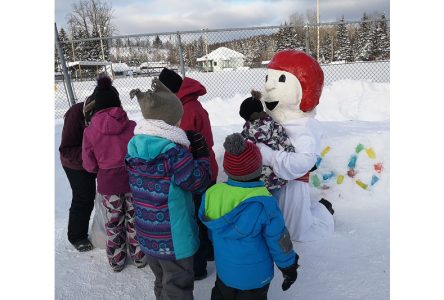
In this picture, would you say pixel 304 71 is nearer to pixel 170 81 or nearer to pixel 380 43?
pixel 170 81

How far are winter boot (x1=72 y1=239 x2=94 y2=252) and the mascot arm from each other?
1.86 metres

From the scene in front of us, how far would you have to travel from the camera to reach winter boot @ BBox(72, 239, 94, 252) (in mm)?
3236

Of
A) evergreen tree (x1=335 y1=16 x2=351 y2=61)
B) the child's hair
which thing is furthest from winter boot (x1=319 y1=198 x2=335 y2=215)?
evergreen tree (x1=335 y1=16 x2=351 y2=61)

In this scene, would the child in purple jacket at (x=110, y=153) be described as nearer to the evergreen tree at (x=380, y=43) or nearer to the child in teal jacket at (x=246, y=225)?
the child in teal jacket at (x=246, y=225)

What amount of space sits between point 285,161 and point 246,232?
0.83 metres

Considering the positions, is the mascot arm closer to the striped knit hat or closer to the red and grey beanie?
the red and grey beanie

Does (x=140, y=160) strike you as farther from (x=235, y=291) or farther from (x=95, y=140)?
(x=235, y=291)

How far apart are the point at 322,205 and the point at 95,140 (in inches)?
83.9

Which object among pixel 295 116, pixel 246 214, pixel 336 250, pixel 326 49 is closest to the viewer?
pixel 246 214

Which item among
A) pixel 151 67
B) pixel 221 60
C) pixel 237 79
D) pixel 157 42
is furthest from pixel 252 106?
pixel 237 79

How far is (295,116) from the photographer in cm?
284

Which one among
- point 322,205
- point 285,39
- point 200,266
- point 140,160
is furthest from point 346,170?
point 285,39

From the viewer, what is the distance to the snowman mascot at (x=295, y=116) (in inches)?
102

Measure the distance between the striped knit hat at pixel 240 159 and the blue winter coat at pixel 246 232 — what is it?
52mm
